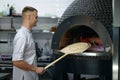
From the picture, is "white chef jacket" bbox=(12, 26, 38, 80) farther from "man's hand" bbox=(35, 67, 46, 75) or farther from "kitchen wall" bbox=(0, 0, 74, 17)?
"kitchen wall" bbox=(0, 0, 74, 17)

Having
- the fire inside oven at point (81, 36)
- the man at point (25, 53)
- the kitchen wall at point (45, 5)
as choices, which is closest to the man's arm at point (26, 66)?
the man at point (25, 53)

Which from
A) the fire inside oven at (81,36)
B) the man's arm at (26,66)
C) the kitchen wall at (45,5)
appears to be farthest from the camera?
the kitchen wall at (45,5)

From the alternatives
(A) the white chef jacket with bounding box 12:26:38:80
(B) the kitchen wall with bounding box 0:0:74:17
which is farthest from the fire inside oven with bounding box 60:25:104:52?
(B) the kitchen wall with bounding box 0:0:74:17

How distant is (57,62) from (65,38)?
0.29 metres

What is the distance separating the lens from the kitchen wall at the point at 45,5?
15.3 feet

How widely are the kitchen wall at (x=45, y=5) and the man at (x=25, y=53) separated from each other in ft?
7.67

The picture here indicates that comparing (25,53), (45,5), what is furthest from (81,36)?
(45,5)

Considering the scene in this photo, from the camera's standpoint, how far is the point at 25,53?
228 centimetres

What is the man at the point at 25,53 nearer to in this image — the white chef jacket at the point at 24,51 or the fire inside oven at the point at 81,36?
the white chef jacket at the point at 24,51

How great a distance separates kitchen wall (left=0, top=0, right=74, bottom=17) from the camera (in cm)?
467

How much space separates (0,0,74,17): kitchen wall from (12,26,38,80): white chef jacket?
2379 mm

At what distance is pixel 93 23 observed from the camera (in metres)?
2.25

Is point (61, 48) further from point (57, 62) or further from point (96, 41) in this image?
point (96, 41)

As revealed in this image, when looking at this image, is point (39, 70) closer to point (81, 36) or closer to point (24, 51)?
point (24, 51)
